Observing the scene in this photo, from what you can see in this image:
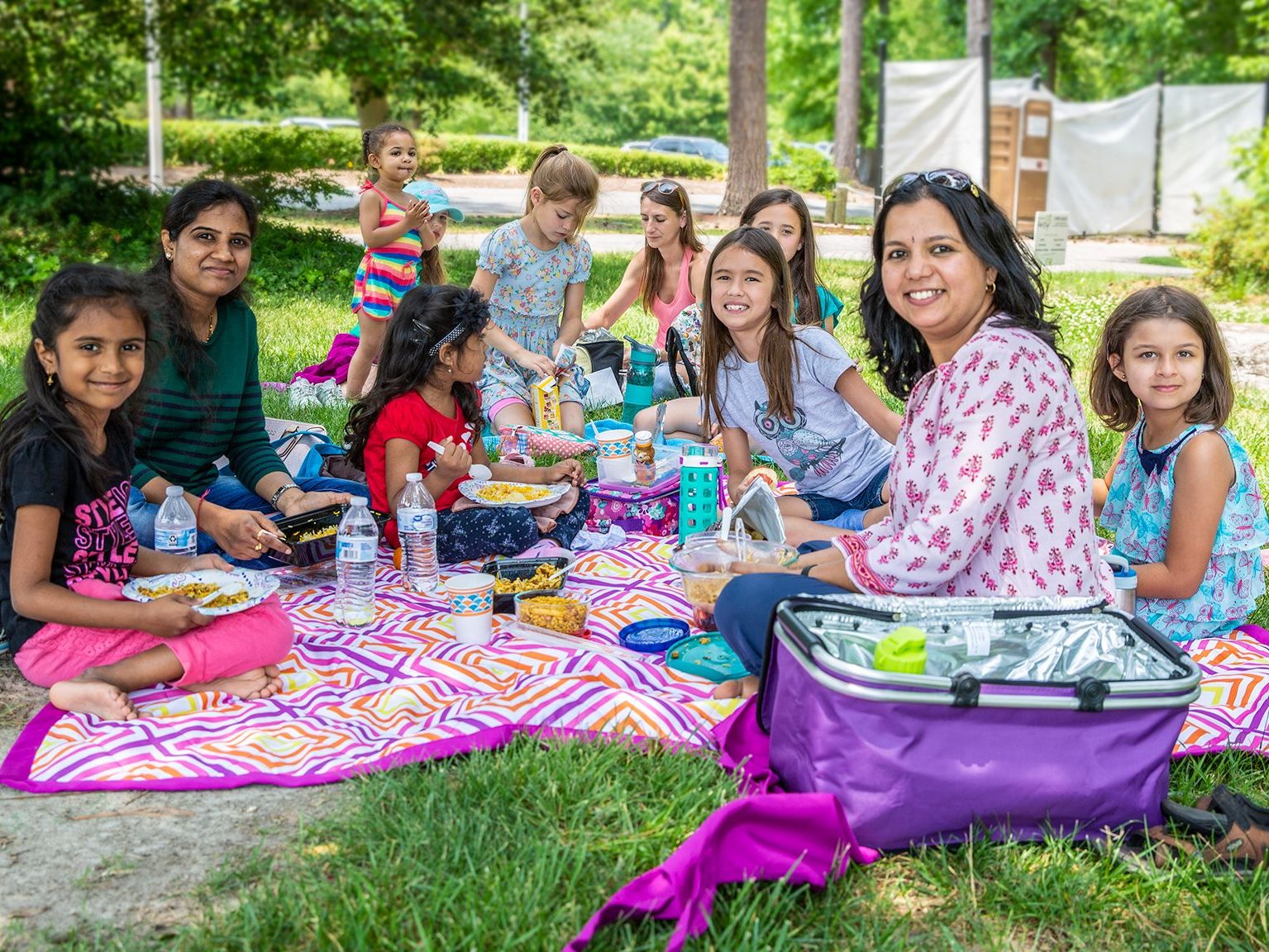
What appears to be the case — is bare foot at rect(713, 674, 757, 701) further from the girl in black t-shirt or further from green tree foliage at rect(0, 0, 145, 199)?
green tree foliage at rect(0, 0, 145, 199)

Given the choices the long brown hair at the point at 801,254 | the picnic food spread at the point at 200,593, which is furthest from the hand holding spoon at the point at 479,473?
the long brown hair at the point at 801,254

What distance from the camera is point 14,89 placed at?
13.0m

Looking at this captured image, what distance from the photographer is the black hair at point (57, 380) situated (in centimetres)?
330

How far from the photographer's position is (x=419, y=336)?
15.1 feet

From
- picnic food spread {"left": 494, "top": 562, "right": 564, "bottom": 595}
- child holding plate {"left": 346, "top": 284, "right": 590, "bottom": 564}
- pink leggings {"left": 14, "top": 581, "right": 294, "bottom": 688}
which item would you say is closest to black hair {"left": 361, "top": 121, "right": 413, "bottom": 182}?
child holding plate {"left": 346, "top": 284, "right": 590, "bottom": 564}

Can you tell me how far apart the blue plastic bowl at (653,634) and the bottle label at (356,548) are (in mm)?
853

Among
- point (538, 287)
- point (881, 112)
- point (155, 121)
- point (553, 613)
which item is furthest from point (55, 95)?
point (553, 613)

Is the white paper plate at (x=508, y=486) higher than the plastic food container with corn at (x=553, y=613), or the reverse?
the white paper plate at (x=508, y=486)

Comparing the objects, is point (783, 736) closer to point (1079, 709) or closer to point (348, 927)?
point (1079, 709)

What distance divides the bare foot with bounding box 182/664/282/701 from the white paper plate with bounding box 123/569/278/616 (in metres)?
0.19

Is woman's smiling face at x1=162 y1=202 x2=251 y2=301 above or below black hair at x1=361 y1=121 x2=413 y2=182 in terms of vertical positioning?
below

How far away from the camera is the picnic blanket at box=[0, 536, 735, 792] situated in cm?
299

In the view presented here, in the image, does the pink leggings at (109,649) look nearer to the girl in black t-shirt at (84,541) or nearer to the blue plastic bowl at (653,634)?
the girl in black t-shirt at (84,541)

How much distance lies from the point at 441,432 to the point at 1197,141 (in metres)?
19.8
